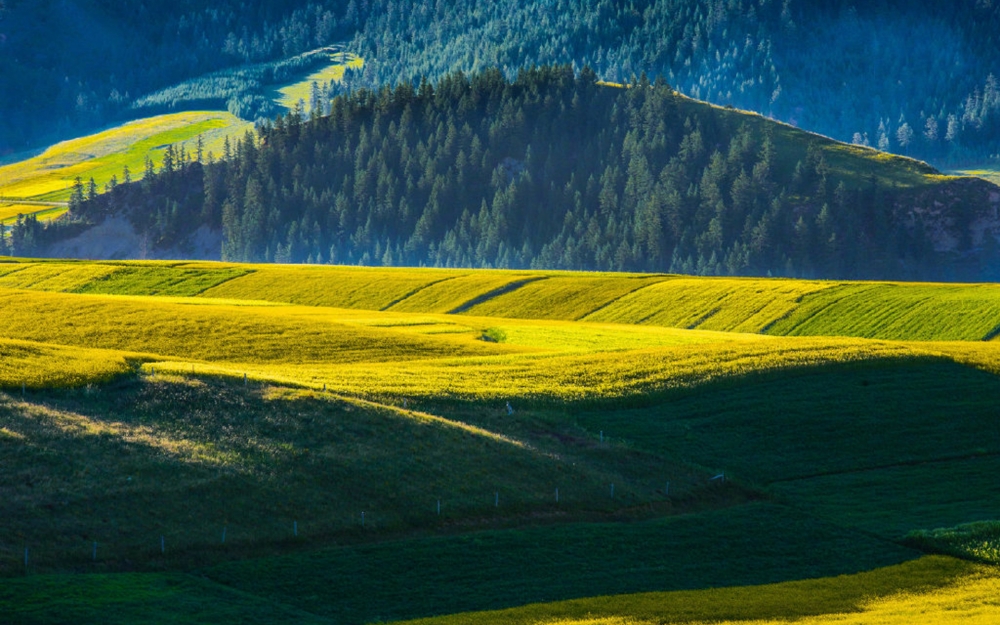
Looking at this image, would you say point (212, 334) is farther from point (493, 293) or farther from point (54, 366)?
point (493, 293)

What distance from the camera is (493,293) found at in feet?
454

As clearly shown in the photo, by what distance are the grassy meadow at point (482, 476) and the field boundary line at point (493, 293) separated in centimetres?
4187

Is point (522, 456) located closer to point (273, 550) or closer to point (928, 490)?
point (273, 550)

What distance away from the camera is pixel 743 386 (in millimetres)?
71750

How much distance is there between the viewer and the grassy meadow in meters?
41.6

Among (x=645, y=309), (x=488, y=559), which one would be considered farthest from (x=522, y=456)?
(x=645, y=309)

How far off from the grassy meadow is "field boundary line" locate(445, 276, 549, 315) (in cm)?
4187

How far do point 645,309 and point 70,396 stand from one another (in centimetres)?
7801

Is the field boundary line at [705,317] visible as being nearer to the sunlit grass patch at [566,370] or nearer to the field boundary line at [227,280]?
the sunlit grass patch at [566,370]

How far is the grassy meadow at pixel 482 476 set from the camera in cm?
4159

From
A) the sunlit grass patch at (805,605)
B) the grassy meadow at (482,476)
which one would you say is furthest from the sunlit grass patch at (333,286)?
the sunlit grass patch at (805,605)

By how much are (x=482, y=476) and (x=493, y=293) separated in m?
85.6

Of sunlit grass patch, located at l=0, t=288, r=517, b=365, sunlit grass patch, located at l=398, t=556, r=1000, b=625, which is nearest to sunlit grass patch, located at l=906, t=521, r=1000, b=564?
sunlit grass patch, located at l=398, t=556, r=1000, b=625

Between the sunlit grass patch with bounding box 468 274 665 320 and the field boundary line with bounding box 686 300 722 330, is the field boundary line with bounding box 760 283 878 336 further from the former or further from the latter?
the sunlit grass patch with bounding box 468 274 665 320
